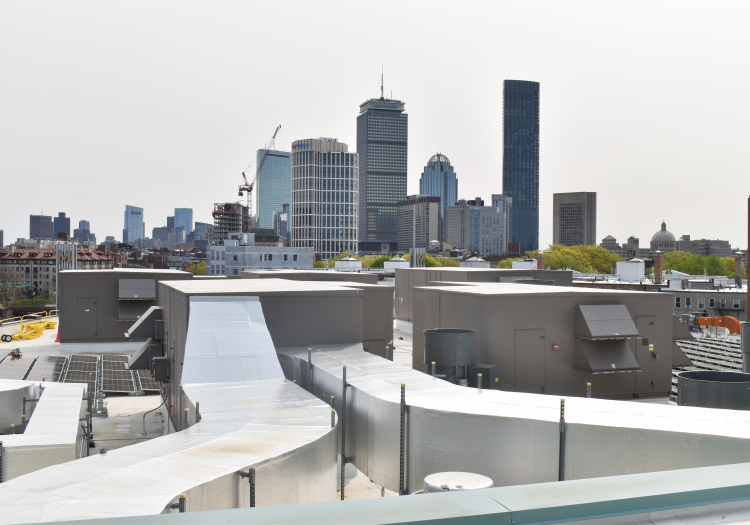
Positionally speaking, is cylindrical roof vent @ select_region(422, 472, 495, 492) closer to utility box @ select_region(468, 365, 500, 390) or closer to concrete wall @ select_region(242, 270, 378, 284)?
utility box @ select_region(468, 365, 500, 390)

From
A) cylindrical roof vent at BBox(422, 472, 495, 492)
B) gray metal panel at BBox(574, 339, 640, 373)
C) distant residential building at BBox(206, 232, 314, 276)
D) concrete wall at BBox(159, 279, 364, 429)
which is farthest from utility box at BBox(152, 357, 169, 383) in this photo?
distant residential building at BBox(206, 232, 314, 276)

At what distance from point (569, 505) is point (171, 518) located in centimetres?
237

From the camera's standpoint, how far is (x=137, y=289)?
37.5 m

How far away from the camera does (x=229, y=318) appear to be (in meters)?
17.1

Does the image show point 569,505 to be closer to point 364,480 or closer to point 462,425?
point 462,425

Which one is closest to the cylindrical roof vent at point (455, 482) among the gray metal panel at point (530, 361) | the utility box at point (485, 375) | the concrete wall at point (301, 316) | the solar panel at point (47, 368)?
the utility box at point (485, 375)

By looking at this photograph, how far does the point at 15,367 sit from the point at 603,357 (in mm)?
26974

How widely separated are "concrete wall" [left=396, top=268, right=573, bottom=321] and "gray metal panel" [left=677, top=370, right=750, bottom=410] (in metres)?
23.3

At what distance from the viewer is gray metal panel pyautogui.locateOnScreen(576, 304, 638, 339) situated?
21.8m

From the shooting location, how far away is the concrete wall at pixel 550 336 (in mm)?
21344

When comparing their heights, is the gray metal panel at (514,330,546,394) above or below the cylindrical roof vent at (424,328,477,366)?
below

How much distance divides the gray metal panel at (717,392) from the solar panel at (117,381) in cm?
2476

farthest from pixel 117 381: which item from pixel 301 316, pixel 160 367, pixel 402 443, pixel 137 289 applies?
pixel 402 443

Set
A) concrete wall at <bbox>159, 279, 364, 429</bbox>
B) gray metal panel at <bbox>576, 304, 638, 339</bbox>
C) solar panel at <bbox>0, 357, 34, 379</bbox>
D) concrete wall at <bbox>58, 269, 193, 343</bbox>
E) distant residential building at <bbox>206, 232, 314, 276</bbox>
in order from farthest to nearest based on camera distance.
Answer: distant residential building at <bbox>206, 232, 314, 276</bbox> → concrete wall at <bbox>58, 269, 193, 343</bbox> → solar panel at <bbox>0, 357, 34, 379</bbox> → gray metal panel at <bbox>576, 304, 638, 339</bbox> → concrete wall at <bbox>159, 279, 364, 429</bbox>
